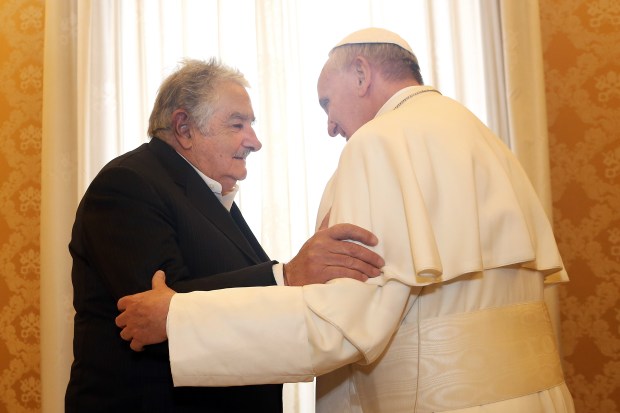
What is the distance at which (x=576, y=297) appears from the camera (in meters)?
3.62

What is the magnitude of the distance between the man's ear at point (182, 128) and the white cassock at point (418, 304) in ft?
2.95

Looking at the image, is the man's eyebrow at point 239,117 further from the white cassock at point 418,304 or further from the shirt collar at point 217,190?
the white cassock at point 418,304

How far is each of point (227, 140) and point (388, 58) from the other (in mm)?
736

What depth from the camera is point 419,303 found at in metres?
1.81

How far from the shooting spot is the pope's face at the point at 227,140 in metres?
2.65

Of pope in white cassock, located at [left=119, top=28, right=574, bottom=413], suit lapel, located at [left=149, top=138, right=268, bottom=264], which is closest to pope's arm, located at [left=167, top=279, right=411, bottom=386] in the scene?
pope in white cassock, located at [left=119, top=28, right=574, bottom=413]

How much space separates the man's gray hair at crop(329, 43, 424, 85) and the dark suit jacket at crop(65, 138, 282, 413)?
0.75 meters

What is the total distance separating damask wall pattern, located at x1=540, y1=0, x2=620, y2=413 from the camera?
3.56 m

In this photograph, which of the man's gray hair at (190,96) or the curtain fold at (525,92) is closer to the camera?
the man's gray hair at (190,96)

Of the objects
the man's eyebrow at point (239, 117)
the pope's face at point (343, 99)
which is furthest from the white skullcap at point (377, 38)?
the man's eyebrow at point (239, 117)

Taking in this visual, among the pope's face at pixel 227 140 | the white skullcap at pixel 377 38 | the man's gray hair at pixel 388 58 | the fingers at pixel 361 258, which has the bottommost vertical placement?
the fingers at pixel 361 258

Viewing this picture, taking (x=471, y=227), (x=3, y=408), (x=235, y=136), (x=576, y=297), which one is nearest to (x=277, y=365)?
(x=471, y=227)

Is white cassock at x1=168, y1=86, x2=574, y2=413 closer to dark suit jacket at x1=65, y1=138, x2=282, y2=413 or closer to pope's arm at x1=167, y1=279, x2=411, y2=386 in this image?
pope's arm at x1=167, y1=279, x2=411, y2=386

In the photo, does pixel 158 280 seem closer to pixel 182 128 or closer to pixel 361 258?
pixel 361 258
